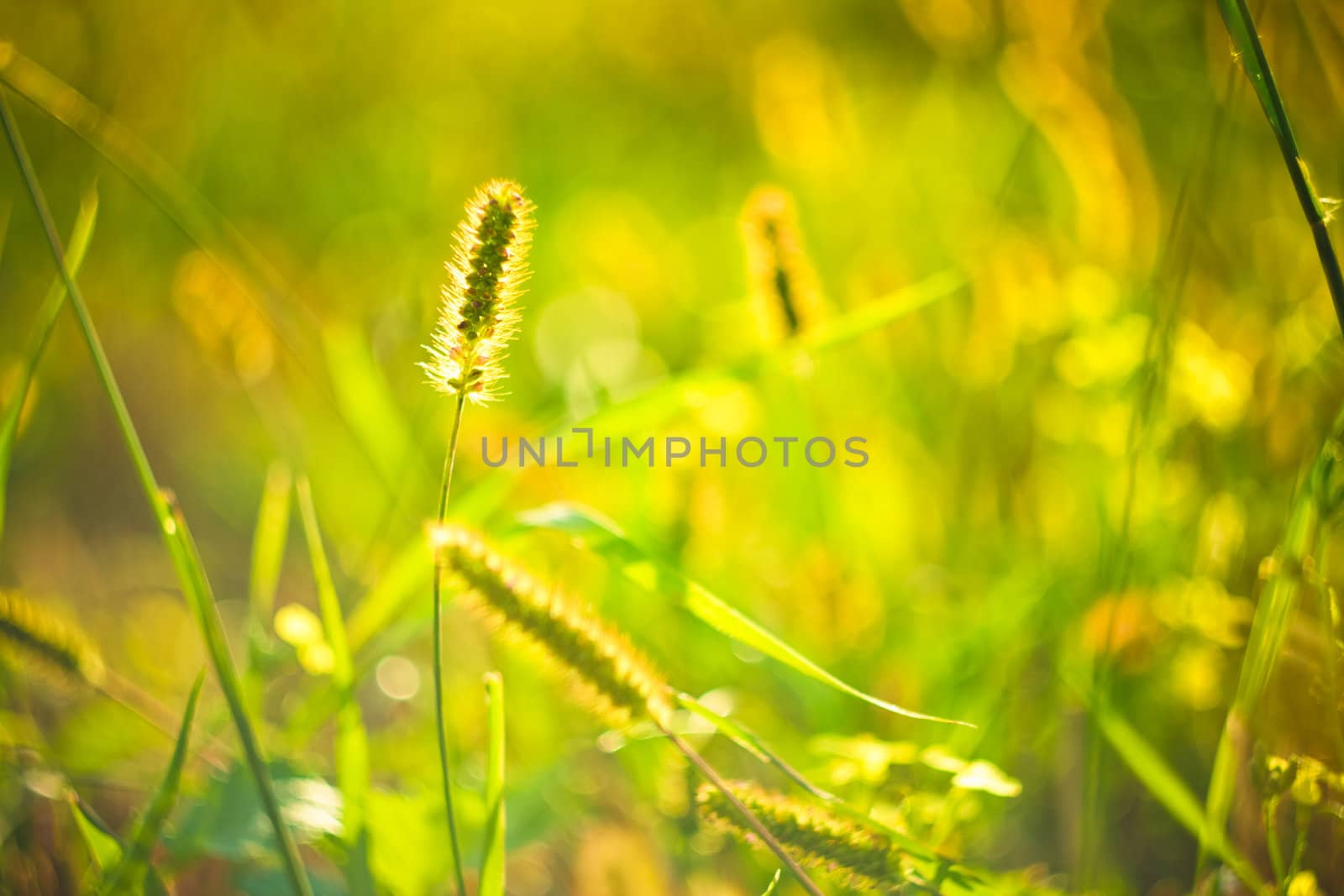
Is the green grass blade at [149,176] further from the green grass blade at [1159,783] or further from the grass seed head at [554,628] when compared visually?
the green grass blade at [1159,783]

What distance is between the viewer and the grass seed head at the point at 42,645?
91 cm

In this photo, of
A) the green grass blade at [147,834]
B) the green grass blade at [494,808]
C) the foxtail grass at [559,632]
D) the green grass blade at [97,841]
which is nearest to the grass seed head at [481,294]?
the foxtail grass at [559,632]

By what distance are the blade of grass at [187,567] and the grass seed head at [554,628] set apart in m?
0.19

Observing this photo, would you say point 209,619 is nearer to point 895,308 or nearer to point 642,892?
point 642,892

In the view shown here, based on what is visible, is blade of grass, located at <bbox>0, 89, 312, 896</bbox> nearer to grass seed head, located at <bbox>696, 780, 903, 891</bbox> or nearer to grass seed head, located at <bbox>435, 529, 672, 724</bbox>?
grass seed head, located at <bbox>435, 529, 672, 724</bbox>

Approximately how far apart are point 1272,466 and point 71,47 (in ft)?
10.6

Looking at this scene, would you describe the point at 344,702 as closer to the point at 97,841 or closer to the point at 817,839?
the point at 97,841

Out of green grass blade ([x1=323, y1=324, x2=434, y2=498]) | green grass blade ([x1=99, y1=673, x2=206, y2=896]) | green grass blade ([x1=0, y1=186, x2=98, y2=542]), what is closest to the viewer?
green grass blade ([x1=99, y1=673, x2=206, y2=896])

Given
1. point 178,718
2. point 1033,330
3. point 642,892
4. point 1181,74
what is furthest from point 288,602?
point 1181,74

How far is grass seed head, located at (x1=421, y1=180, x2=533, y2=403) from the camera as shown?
0.67 metres

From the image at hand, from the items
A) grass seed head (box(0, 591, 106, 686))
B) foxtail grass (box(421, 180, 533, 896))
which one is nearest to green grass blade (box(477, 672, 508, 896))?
foxtail grass (box(421, 180, 533, 896))

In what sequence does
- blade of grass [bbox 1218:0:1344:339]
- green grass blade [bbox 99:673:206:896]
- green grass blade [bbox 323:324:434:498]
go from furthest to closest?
green grass blade [bbox 323:324:434:498], green grass blade [bbox 99:673:206:896], blade of grass [bbox 1218:0:1344:339]

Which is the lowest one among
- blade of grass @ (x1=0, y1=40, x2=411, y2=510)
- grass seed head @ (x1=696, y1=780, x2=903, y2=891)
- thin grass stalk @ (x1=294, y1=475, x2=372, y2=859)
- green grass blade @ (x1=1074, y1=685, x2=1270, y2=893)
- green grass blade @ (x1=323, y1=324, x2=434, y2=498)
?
green grass blade @ (x1=1074, y1=685, x2=1270, y2=893)

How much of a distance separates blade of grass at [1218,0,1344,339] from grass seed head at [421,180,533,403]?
571mm
